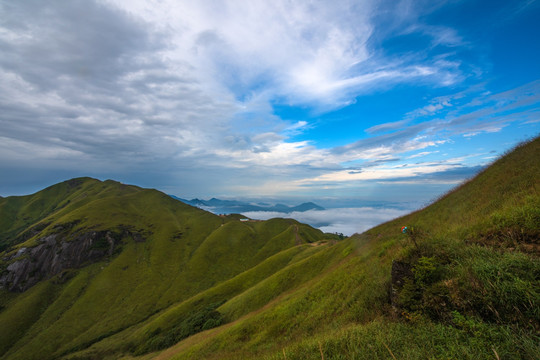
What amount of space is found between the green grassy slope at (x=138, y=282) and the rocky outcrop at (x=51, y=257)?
207 inches

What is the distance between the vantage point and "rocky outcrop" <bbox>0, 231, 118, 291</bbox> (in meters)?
117

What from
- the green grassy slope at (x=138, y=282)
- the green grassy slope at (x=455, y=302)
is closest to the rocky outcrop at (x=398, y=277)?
the green grassy slope at (x=455, y=302)

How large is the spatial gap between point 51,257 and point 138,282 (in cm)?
6693

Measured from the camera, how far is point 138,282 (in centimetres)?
11344

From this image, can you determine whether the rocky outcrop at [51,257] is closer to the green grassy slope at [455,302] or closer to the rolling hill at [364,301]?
the rolling hill at [364,301]

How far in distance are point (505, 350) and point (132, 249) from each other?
176 m

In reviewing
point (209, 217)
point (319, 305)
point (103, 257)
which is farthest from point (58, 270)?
point (319, 305)

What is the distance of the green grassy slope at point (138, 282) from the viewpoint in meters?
64.6

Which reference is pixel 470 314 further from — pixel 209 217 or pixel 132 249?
pixel 209 217

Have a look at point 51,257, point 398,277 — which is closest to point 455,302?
point 398,277

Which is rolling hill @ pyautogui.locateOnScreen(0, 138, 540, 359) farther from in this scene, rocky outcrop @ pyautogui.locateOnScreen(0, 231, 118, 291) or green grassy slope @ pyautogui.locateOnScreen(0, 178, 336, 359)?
rocky outcrop @ pyautogui.locateOnScreen(0, 231, 118, 291)

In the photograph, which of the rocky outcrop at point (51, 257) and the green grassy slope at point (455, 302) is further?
the rocky outcrop at point (51, 257)

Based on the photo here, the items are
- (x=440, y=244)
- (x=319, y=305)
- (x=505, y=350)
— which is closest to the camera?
(x=505, y=350)

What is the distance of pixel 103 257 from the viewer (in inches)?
5300
